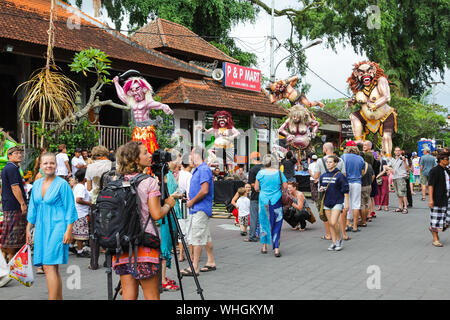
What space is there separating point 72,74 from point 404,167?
37.7 feet

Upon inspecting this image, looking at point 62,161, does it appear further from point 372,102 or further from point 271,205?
point 372,102

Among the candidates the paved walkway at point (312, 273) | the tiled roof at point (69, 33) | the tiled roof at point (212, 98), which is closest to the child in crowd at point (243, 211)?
the paved walkway at point (312, 273)

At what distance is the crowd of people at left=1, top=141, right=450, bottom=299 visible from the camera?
3.93 m

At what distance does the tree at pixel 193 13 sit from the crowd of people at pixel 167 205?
15635 mm

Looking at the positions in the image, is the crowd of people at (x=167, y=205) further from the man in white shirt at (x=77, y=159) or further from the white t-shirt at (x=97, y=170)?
the man in white shirt at (x=77, y=159)

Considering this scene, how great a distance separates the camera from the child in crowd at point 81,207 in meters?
7.61

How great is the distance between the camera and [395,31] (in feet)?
98.3

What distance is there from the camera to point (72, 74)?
16797mm

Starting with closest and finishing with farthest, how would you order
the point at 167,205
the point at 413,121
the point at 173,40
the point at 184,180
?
1. the point at 167,205
2. the point at 184,180
3. the point at 173,40
4. the point at 413,121

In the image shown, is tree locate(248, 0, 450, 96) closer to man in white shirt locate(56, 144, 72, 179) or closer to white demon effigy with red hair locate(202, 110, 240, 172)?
white demon effigy with red hair locate(202, 110, 240, 172)

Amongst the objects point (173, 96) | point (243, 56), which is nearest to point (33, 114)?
point (173, 96)

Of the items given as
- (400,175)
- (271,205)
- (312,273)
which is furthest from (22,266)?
(400,175)

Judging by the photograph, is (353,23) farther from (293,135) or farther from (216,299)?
(216,299)

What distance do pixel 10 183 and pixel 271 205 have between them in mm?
4005
